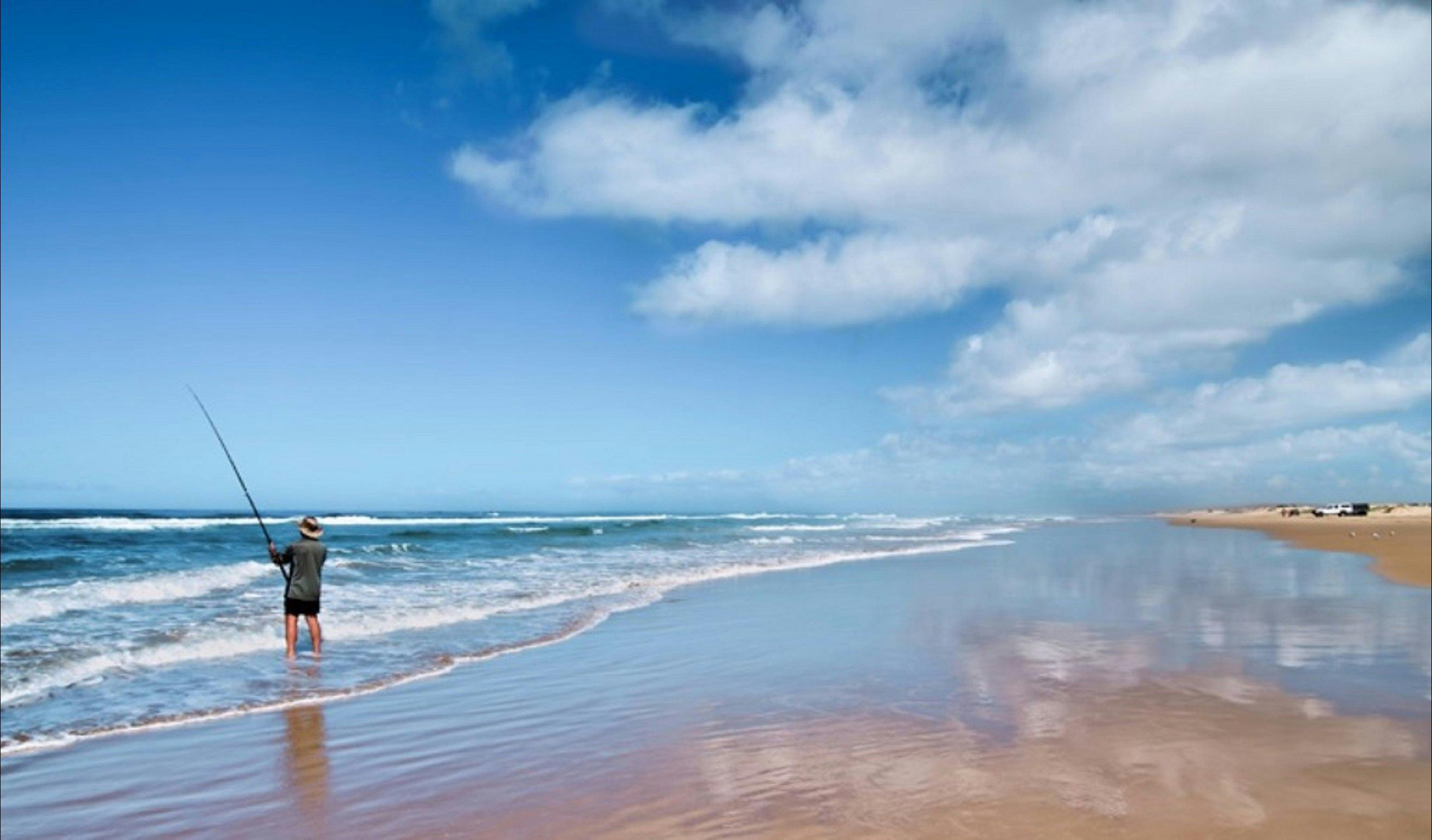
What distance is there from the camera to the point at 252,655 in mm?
10695

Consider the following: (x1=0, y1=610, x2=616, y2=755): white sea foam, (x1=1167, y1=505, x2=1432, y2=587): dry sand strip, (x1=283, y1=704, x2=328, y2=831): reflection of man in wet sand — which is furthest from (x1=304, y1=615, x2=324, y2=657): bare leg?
(x1=1167, y1=505, x2=1432, y2=587): dry sand strip

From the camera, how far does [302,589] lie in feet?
35.4

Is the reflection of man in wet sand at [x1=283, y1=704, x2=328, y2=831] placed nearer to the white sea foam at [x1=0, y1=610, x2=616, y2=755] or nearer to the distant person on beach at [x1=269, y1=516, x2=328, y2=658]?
the white sea foam at [x1=0, y1=610, x2=616, y2=755]

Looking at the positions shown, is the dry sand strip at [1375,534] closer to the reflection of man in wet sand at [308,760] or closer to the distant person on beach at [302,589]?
the reflection of man in wet sand at [308,760]

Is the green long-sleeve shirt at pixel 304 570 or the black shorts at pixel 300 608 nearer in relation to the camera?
the black shorts at pixel 300 608

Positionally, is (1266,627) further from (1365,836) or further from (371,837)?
(371,837)

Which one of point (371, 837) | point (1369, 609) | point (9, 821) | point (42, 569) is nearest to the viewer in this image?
point (371, 837)

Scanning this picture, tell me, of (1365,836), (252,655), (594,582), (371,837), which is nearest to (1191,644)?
(1365,836)

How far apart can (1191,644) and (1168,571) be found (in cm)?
1118

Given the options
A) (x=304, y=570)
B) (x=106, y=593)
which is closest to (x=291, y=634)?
(x=304, y=570)

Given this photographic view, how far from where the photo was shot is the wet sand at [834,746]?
15.5ft

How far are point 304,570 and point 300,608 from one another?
18.6 inches

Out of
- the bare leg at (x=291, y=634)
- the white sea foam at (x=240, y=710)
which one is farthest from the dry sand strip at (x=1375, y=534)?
the bare leg at (x=291, y=634)

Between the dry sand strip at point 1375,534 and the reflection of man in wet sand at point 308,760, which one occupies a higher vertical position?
the reflection of man in wet sand at point 308,760
